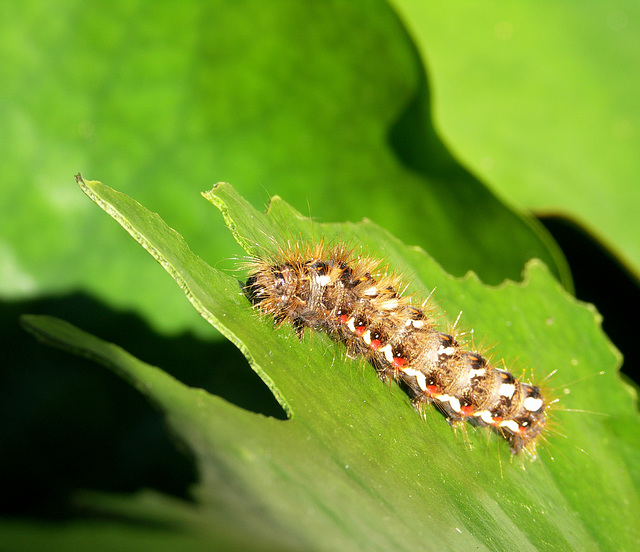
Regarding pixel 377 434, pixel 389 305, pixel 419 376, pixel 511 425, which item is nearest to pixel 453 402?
pixel 419 376

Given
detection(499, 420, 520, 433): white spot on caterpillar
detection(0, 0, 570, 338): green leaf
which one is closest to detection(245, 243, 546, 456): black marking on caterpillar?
detection(499, 420, 520, 433): white spot on caterpillar

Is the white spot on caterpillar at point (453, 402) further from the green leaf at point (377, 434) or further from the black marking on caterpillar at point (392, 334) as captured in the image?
the green leaf at point (377, 434)

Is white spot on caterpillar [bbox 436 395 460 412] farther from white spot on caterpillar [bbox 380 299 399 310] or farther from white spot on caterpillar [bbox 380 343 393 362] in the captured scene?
white spot on caterpillar [bbox 380 299 399 310]

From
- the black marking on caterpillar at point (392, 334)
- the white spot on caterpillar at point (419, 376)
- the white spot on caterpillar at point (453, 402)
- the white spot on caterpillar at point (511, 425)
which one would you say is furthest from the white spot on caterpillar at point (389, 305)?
the white spot on caterpillar at point (511, 425)

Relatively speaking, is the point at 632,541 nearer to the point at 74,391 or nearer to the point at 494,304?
the point at 494,304

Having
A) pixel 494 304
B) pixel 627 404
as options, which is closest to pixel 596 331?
pixel 627 404
